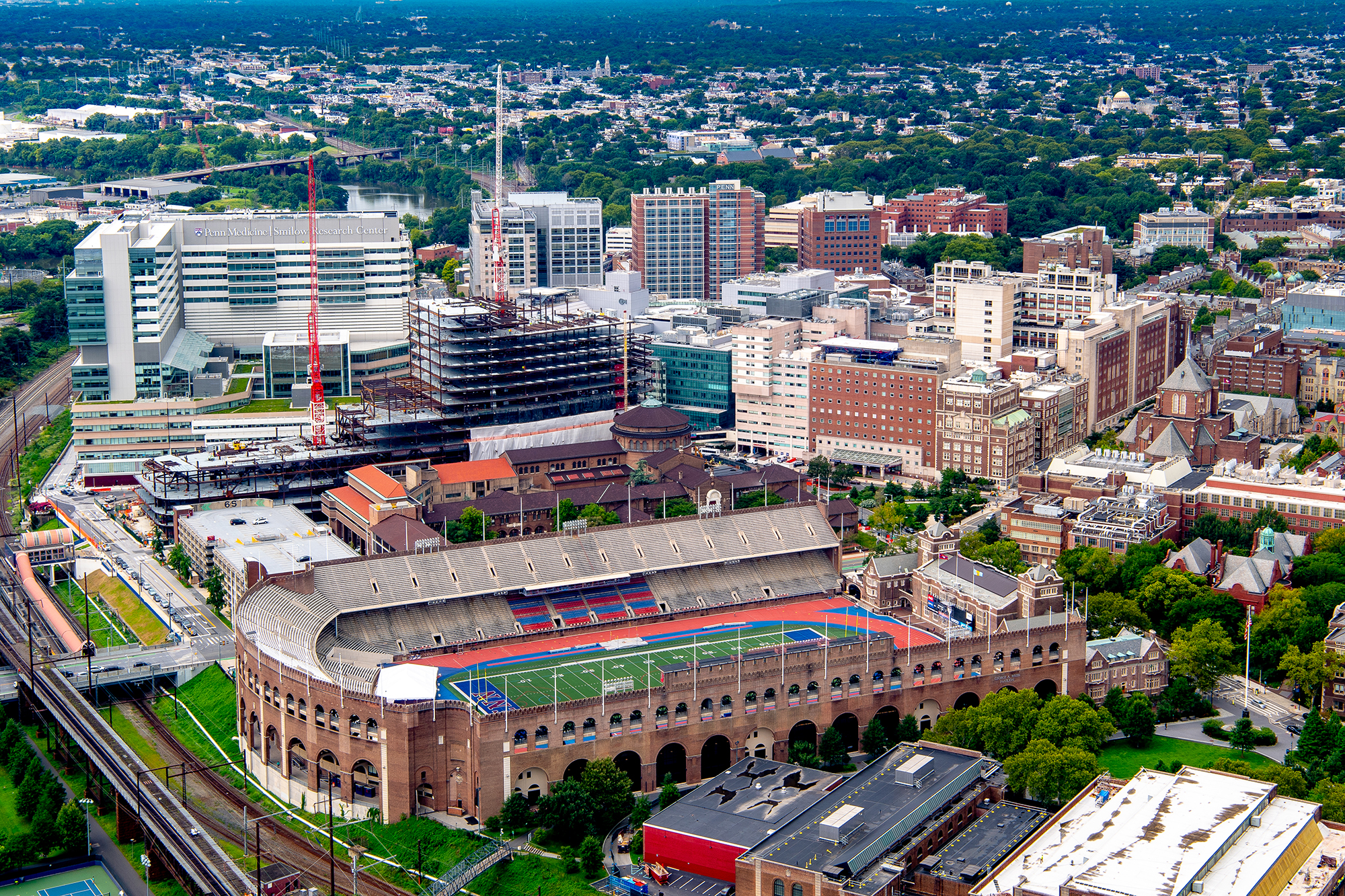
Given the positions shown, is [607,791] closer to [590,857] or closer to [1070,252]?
[590,857]

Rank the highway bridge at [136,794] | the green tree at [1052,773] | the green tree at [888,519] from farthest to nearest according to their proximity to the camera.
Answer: the green tree at [888,519] → the green tree at [1052,773] → the highway bridge at [136,794]

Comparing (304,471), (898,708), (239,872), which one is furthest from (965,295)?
(239,872)

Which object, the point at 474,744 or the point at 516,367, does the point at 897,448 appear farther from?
the point at 474,744

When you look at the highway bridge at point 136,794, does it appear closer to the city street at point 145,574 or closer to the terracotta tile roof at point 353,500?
the city street at point 145,574

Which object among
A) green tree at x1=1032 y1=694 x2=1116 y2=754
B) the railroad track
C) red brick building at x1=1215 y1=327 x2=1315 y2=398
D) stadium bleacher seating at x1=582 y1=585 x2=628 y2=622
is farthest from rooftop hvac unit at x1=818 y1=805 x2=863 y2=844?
red brick building at x1=1215 y1=327 x2=1315 y2=398

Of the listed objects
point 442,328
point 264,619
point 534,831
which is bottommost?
point 534,831

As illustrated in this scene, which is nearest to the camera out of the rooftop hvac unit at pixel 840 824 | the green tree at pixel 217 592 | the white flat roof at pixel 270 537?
the rooftop hvac unit at pixel 840 824

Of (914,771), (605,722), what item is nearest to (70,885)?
(605,722)

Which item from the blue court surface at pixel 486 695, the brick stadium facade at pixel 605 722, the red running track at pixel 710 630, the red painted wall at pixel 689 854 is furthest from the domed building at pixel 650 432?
the red painted wall at pixel 689 854
